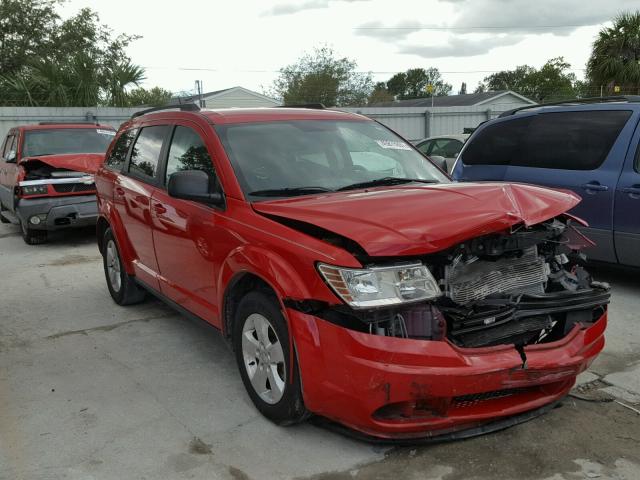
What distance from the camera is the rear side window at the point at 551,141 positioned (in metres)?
5.75

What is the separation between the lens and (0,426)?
138 inches

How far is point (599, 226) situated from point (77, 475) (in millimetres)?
4831

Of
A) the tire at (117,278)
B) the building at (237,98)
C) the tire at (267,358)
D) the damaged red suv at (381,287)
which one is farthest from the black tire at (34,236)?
the building at (237,98)

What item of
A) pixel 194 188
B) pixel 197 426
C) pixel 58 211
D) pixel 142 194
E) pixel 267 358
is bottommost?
pixel 197 426

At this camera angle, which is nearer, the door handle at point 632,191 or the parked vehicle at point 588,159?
the door handle at point 632,191

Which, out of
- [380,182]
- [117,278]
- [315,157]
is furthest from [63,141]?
[380,182]

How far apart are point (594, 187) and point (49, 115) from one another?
48.0 feet

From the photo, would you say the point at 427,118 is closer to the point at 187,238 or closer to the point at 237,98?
the point at 187,238

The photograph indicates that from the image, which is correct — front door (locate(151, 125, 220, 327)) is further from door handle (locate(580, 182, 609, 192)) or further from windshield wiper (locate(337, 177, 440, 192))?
door handle (locate(580, 182, 609, 192))

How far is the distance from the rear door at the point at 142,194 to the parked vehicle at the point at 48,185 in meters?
3.93

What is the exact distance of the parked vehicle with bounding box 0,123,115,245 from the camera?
29.1ft

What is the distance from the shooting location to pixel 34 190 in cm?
891

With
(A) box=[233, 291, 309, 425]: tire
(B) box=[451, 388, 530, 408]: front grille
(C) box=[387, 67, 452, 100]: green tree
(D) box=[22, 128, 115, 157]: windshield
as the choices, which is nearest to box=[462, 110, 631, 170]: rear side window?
(B) box=[451, 388, 530, 408]: front grille

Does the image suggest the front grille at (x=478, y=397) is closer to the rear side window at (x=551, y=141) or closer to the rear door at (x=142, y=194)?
the rear door at (x=142, y=194)
